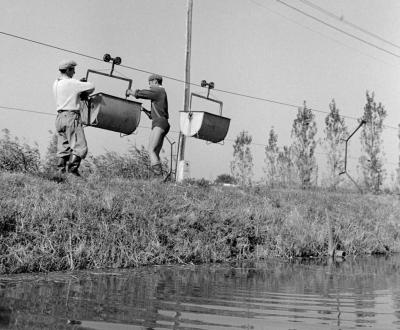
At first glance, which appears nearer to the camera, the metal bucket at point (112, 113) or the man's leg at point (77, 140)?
the man's leg at point (77, 140)

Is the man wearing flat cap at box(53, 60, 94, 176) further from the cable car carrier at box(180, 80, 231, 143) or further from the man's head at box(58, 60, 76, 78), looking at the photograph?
the cable car carrier at box(180, 80, 231, 143)

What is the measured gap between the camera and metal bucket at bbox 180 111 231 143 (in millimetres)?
10992

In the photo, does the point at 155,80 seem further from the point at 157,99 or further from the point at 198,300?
the point at 198,300

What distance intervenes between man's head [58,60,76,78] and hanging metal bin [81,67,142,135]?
1.51 feet

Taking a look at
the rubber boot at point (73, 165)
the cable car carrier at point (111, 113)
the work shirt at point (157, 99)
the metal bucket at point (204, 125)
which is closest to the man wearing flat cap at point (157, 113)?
the work shirt at point (157, 99)

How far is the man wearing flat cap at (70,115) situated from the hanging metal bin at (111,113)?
422 millimetres

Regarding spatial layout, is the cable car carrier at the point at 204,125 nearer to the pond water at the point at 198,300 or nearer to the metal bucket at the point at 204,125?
the metal bucket at the point at 204,125

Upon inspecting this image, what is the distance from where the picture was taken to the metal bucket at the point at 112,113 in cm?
921

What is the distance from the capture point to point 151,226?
7422 mm

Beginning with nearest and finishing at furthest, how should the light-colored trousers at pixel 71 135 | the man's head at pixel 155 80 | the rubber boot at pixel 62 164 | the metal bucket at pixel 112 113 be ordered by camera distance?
the light-colored trousers at pixel 71 135 < the rubber boot at pixel 62 164 < the metal bucket at pixel 112 113 < the man's head at pixel 155 80

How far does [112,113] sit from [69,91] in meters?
0.94

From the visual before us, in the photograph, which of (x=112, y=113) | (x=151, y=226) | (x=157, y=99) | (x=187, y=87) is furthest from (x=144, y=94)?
(x=187, y=87)

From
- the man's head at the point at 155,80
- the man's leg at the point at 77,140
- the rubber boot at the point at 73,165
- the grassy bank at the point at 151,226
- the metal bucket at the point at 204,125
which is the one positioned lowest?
the grassy bank at the point at 151,226

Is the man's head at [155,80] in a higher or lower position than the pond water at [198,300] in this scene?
higher
